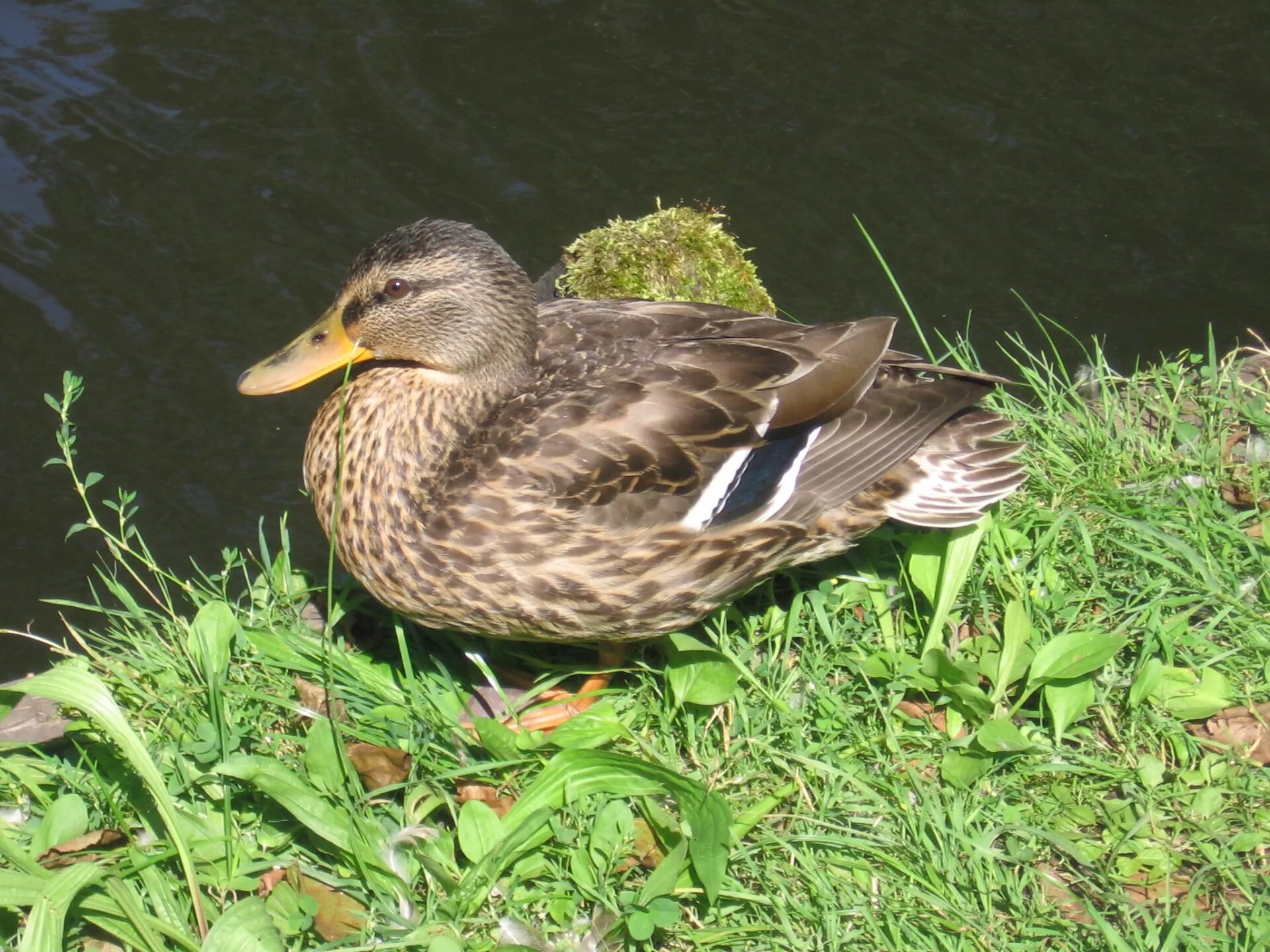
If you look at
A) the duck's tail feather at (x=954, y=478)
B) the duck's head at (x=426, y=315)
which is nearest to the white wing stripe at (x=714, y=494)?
the duck's tail feather at (x=954, y=478)

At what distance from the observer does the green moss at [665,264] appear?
4.03m

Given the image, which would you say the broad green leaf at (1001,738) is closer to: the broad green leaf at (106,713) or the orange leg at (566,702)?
the orange leg at (566,702)

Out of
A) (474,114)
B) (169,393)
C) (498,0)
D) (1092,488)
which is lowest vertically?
(169,393)

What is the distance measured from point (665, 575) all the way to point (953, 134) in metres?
4.39

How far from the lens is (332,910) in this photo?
2.60 m

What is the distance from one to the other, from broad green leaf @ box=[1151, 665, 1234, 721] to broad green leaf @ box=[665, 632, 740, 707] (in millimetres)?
982

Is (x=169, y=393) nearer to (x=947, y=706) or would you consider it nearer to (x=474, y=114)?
(x=474, y=114)

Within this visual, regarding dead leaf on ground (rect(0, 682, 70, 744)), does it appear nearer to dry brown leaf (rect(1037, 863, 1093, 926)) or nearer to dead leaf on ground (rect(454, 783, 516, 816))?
dead leaf on ground (rect(454, 783, 516, 816))

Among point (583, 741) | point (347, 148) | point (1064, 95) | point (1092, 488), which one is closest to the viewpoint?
point (583, 741)

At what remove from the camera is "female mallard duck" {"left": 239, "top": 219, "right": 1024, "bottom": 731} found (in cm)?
289

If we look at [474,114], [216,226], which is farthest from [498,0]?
[216,226]

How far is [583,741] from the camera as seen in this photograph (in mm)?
2838

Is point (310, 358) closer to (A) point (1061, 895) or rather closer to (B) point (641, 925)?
(B) point (641, 925)

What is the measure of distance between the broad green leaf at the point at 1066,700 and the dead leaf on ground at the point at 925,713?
24cm
